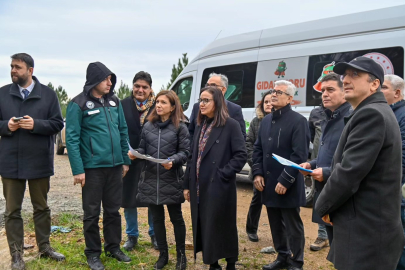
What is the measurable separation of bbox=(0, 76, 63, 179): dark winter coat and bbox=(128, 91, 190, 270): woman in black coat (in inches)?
34.6

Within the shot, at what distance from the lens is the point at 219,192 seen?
13.4ft

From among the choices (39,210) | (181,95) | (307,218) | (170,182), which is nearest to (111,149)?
(170,182)

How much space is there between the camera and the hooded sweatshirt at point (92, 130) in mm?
4262

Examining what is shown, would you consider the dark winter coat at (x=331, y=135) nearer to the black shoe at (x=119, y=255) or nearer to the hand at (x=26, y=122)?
the black shoe at (x=119, y=255)

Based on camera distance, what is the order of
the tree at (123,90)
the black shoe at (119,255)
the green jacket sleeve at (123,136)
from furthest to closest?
the tree at (123,90) → the green jacket sleeve at (123,136) → the black shoe at (119,255)

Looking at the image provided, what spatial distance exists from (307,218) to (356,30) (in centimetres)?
307

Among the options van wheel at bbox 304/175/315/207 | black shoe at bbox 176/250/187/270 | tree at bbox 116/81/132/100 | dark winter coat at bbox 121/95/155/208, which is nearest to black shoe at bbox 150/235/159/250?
dark winter coat at bbox 121/95/155/208

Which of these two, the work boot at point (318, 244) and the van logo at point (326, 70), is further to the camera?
the van logo at point (326, 70)

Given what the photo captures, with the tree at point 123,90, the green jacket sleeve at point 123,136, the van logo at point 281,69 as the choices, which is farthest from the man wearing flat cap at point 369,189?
the tree at point 123,90

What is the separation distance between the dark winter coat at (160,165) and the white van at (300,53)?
347cm

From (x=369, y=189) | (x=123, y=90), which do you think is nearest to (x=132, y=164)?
(x=369, y=189)

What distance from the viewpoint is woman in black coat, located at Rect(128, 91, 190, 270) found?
4328 mm

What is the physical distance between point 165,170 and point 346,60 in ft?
13.2

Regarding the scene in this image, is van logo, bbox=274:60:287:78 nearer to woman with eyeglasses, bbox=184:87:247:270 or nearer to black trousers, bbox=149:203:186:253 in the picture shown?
woman with eyeglasses, bbox=184:87:247:270
